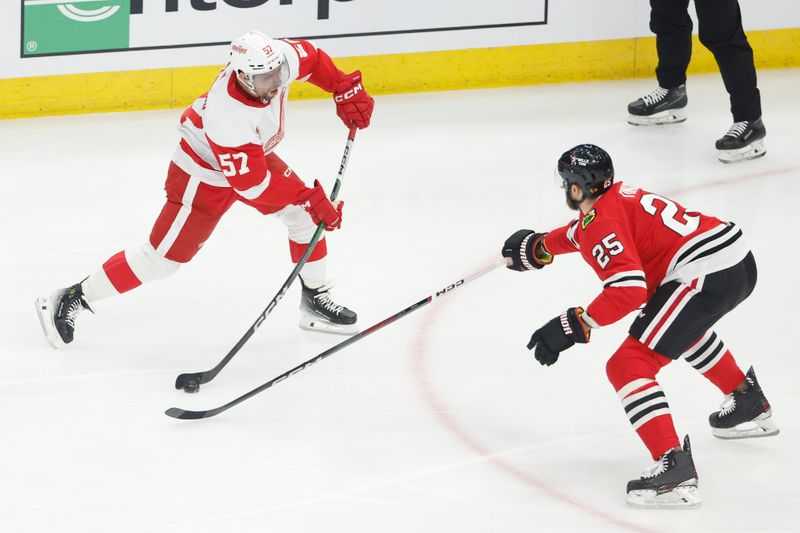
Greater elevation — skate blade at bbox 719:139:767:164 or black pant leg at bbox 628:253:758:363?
black pant leg at bbox 628:253:758:363

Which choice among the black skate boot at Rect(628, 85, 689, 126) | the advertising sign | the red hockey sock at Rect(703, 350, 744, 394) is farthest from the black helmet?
the advertising sign

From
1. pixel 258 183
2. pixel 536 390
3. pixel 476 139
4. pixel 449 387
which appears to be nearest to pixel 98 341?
pixel 258 183

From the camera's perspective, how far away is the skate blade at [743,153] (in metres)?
5.78

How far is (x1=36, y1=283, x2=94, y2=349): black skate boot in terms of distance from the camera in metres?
4.02

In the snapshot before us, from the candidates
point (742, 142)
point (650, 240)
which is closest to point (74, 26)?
point (742, 142)

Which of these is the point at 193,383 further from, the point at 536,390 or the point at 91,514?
the point at 536,390

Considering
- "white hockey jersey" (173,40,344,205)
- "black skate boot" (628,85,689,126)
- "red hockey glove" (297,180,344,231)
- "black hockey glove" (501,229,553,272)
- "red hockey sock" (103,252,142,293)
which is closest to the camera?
"black hockey glove" (501,229,553,272)

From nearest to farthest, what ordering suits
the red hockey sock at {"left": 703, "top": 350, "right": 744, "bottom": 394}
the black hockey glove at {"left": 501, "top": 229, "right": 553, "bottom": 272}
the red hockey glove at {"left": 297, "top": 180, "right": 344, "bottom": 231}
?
the red hockey sock at {"left": 703, "top": 350, "right": 744, "bottom": 394}, the black hockey glove at {"left": 501, "top": 229, "right": 553, "bottom": 272}, the red hockey glove at {"left": 297, "top": 180, "right": 344, "bottom": 231}

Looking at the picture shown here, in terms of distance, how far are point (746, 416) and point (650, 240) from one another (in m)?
0.59

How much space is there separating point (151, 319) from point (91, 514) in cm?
132

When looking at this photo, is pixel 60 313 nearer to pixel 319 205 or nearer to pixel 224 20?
pixel 319 205

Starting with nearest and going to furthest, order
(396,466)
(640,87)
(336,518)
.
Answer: (336,518) → (396,466) → (640,87)

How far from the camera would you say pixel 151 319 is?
4.31 meters

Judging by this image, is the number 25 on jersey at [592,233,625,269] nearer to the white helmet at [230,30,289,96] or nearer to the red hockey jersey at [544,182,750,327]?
the red hockey jersey at [544,182,750,327]
